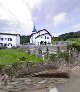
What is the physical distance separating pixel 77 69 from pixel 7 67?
11.2m

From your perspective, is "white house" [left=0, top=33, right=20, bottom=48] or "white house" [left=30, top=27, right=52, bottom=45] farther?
"white house" [left=30, top=27, right=52, bottom=45]

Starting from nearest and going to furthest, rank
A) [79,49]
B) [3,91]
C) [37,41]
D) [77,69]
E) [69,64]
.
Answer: [3,91] < [77,69] < [69,64] < [79,49] < [37,41]

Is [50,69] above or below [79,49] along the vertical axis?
below

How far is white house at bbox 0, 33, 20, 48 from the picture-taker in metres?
74.8

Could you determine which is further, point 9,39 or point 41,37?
point 41,37

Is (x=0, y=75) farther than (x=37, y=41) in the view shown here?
No

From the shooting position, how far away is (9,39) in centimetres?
7631

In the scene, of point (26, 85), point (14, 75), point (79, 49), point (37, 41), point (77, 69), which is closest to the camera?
point (26, 85)

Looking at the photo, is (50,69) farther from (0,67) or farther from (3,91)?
(3,91)

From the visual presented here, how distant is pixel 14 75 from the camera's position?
96.1 feet

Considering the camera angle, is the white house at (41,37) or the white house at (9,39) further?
the white house at (41,37)

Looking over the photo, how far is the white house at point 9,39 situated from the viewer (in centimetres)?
7481

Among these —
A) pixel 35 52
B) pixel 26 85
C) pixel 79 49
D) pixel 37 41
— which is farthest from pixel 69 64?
pixel 37 41

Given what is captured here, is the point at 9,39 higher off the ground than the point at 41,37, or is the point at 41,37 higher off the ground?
the point at 41,37
